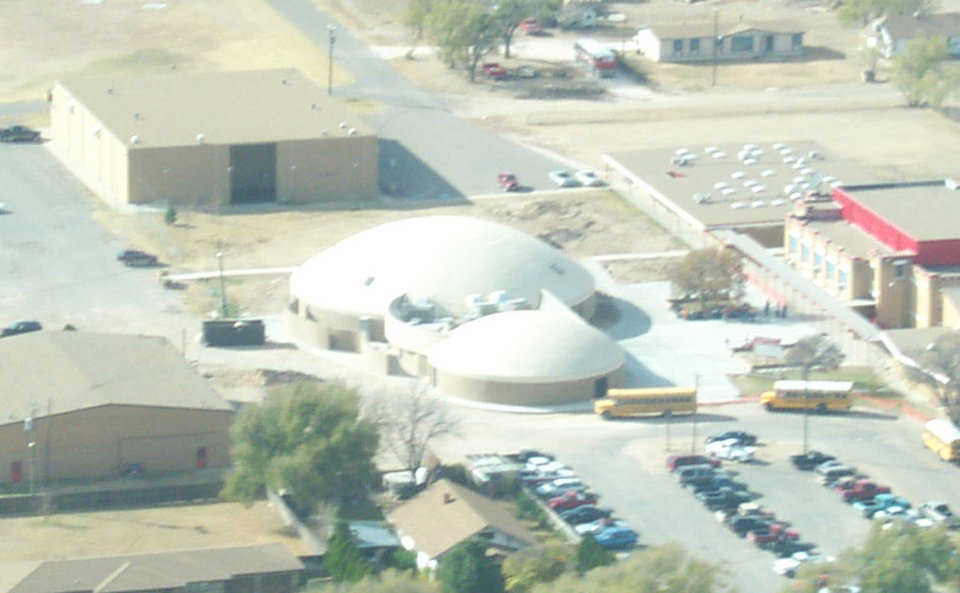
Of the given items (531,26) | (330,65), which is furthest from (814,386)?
(531,26)

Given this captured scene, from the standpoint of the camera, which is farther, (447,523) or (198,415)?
(198,415)

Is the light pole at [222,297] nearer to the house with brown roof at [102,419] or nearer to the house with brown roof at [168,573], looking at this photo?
the house with brown roof at [102,419]

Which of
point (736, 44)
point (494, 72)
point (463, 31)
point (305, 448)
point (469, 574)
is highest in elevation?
point (463, 31)

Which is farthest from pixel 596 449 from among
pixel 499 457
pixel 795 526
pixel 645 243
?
pixel 645 243

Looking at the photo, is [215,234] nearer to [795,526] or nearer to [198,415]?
[198,415]

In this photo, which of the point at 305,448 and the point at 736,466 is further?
the point at 736,466

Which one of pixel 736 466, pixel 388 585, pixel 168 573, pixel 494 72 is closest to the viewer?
pixel 388 585

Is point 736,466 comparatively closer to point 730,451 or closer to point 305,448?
point 730,451

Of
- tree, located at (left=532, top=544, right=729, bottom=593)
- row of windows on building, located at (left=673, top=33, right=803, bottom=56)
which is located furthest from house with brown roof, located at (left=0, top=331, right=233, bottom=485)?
row of windows on building, located at (left=673, top=33, right=803, bottom=56)
